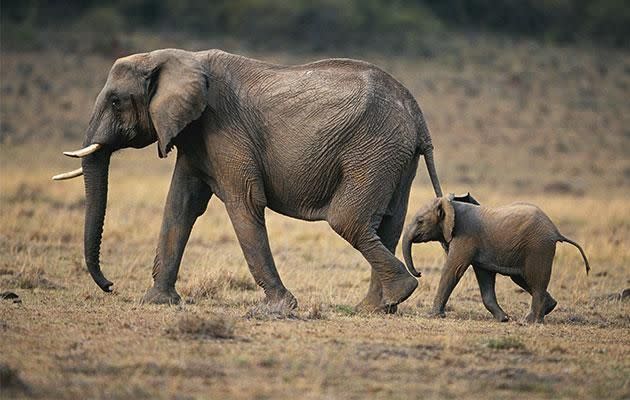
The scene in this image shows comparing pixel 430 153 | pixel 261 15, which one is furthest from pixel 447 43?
pixel 430 153

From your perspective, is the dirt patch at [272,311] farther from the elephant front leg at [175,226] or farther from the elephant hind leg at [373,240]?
the elephant front leg at [175,226]

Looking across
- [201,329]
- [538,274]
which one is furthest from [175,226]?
[538,274]

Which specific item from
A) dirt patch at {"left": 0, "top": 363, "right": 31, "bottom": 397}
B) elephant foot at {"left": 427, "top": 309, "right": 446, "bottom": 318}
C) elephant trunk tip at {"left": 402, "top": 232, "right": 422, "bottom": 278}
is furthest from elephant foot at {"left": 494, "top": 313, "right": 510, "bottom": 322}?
dirt patch at {"left": 0, "top": 363, "right": 31, "bottom": 397}

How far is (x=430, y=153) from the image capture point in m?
13.4

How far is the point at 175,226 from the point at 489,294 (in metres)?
3.15

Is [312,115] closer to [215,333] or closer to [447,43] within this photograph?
[215,333]

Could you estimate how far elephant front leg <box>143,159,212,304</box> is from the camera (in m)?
13.4

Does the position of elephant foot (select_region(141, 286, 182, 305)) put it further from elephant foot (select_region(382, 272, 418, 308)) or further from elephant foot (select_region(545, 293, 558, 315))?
elephant foot (select_region(545, 293, 558, 315))

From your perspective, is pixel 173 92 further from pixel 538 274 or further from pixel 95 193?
pixel 538 274

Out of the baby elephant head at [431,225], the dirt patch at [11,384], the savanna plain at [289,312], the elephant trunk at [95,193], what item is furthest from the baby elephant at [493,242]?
the dirt patch at [11,384]

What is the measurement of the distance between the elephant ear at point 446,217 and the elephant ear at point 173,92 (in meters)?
2.45

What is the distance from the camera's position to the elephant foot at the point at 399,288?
12.9m

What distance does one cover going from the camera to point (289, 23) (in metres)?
50.0

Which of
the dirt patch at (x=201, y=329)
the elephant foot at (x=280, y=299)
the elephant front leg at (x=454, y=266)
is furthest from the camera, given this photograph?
the elephant front leg at (x=454, y=266)
